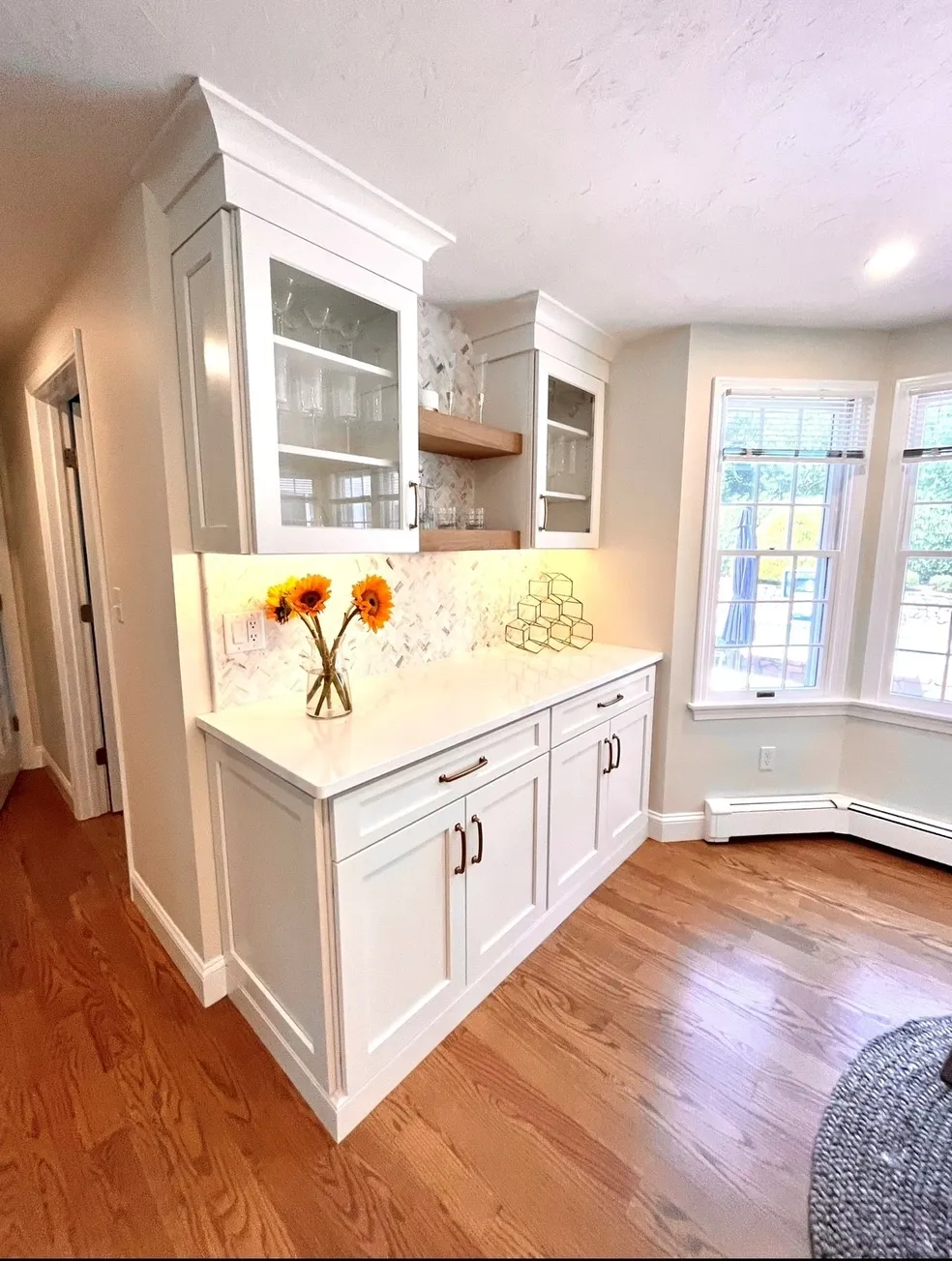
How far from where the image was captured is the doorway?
7.74 feet

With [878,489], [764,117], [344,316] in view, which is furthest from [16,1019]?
[878,489]

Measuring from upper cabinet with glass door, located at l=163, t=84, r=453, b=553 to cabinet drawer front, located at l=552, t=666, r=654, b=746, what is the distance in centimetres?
78

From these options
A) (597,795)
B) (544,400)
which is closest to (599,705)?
(597,795)

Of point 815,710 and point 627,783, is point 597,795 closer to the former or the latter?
point 627,783

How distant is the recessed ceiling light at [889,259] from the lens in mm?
1661

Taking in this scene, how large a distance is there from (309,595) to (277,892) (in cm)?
75

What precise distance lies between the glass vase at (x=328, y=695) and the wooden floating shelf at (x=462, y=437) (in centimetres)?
87

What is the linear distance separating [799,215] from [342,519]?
1.54 metres

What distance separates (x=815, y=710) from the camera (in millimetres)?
2541

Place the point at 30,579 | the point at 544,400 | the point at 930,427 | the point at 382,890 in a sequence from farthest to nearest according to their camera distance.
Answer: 1. the point at 30,579
2. the point at 930,427
3. the point at 544,400
4. the point at 382,890

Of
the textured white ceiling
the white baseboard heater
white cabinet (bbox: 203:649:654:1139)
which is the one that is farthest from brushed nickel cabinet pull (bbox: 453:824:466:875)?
the textured white ceiling

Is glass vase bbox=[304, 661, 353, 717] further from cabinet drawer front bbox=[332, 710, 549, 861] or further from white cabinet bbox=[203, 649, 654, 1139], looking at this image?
cabinet drawer front bbox=[332, 710, 549, 861]

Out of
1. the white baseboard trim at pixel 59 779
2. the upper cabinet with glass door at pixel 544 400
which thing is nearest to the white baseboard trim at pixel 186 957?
the white baseboard trim at pixel 59 779

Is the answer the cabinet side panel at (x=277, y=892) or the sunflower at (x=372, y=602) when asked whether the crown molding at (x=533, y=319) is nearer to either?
the sunflower at (x=372, y=602)
